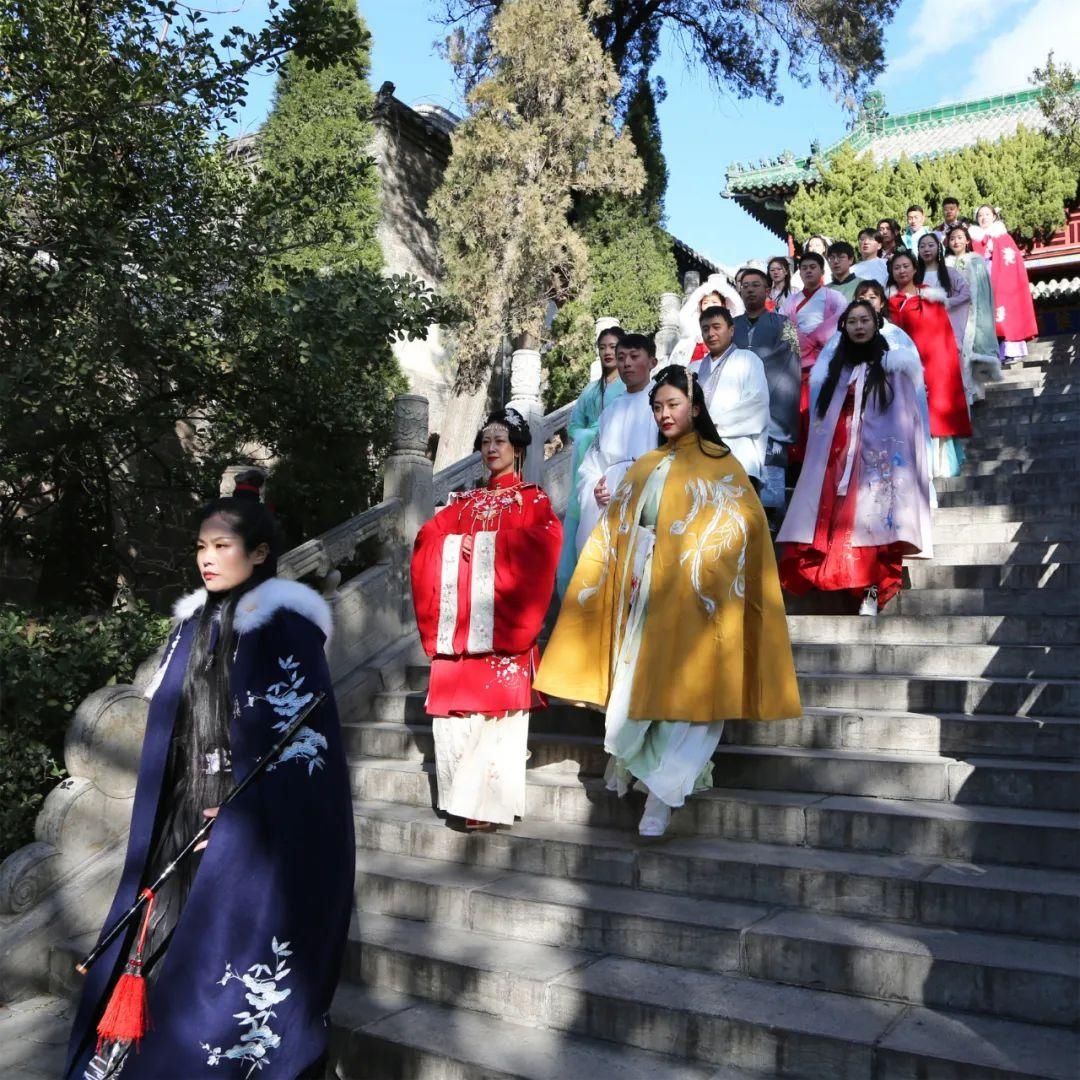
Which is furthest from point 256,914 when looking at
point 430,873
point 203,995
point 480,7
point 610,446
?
point 480,7

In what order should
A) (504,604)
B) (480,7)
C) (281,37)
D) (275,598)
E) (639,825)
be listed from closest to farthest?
(275,598) < (639,825) < (504,604) < (281,37) < (480,7)

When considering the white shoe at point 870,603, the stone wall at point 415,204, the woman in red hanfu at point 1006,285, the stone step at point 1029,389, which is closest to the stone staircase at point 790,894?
the white shoe at point 870,603

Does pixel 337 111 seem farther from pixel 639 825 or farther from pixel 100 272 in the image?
pixel 639 825

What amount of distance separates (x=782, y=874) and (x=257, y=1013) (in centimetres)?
193

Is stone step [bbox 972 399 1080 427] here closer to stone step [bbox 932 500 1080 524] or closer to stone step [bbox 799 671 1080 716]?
stone step [bbox 932 500 1080 524]

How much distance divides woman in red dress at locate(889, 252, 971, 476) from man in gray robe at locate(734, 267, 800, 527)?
1.21 metres

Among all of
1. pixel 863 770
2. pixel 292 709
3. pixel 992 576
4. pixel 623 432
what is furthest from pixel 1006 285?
pixel 292 709

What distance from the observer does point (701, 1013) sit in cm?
346

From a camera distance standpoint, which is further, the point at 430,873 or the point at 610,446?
the point at 610,446

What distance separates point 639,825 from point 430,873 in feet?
3.02

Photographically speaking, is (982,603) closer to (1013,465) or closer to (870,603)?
(870,603)

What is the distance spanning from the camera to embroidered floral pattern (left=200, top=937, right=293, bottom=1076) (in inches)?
118

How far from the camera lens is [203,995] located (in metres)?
3.00

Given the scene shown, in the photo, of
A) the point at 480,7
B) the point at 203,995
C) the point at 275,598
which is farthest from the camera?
the point at 480,7
